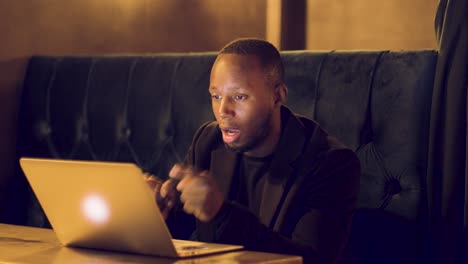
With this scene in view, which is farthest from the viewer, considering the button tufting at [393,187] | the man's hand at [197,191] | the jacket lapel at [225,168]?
the button tufting at [393,187]

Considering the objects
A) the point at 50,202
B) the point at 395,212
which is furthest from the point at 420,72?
the point at 50,202

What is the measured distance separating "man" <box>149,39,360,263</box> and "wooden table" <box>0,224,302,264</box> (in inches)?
7.4

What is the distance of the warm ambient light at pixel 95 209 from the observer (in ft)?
4.76

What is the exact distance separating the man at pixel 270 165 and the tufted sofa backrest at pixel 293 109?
0.25 meters

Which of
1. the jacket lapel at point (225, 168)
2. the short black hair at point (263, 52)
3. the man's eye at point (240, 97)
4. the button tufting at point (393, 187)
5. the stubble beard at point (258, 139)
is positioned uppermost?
the short black hair at point (263, 52)

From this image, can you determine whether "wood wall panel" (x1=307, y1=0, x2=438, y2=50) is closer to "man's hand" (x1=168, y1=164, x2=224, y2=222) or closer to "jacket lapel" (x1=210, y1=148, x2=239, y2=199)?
"jacket lapel" (x1=210, y1=148, x2=239, y2=199)

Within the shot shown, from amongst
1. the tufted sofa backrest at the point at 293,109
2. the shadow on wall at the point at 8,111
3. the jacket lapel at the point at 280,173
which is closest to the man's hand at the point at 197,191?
the jacket lapel at the point at 280,173

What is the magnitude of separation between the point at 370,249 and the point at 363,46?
5.37 ft

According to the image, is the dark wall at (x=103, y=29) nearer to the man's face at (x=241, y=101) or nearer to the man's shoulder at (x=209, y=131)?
the man's shoulder at (x=209, y=131)

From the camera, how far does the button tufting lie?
2135 millimetres

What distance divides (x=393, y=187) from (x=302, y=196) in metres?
0.36

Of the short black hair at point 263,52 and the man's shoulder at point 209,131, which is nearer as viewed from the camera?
the short black hair at point 263,52

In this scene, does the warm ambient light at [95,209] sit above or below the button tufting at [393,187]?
above

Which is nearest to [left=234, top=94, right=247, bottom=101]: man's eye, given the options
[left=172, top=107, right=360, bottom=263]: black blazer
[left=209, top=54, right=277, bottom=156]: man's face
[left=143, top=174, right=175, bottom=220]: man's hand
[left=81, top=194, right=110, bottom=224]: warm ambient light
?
[left=209, top=54, right=277, bottom=156]: man's face
